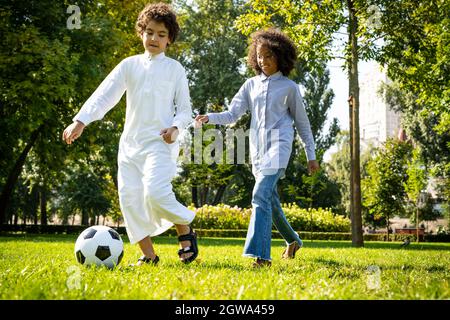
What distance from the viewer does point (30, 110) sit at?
50.9ft

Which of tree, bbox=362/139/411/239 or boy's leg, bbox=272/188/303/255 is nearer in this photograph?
boy's leg, bbox=272/188/303/255

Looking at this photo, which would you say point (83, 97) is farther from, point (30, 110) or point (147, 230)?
point (147, 230)

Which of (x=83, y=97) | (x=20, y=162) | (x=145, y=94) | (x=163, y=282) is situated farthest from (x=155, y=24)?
(x=20, y=162)

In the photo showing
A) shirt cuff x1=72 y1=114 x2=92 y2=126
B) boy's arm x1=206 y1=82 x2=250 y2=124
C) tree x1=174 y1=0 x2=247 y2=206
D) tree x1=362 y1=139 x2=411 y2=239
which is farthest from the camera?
tree x1=174 y1=0 x2=247 y2=206

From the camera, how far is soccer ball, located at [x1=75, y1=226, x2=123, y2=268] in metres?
4.64

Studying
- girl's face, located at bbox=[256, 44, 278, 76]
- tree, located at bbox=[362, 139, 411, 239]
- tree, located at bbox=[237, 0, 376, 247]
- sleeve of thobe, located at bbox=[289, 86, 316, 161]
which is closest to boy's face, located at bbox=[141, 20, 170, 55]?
girl's face, located at bbox=[256, 44, 278, 76]

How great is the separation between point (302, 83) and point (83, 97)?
21476mm

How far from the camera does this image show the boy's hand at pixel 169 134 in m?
4.80

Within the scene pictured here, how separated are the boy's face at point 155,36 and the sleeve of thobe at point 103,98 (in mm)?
344

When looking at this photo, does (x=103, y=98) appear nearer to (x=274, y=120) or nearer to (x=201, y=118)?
(x=201, y=118)

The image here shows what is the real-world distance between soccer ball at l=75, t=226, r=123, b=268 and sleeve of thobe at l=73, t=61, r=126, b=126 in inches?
42.9

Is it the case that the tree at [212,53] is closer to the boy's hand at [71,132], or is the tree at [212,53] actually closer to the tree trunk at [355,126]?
the tree trunk at [355,126]

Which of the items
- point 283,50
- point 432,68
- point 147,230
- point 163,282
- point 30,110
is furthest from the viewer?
point 30,110

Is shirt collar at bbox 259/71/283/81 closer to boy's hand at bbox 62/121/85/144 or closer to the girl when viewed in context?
the girl
